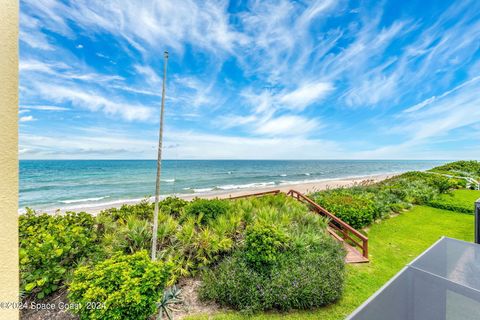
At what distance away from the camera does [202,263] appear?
490cm

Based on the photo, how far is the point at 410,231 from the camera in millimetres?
A: 8820

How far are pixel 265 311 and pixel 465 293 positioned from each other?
11.7 feet

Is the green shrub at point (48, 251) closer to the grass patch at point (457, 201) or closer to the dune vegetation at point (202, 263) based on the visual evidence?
the dune vegetation at point (202, 263)

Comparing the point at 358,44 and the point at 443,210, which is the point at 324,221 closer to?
the point at 443,210

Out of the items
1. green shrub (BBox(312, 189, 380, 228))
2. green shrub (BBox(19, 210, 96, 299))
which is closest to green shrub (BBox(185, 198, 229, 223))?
green shrub (BBox(19, 210, 96, 299))

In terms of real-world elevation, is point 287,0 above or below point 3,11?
above

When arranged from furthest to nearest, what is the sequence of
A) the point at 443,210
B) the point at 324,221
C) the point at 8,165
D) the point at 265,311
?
the point at 443,210, the point at 324,221, the point at 265,311, the point at 8,165

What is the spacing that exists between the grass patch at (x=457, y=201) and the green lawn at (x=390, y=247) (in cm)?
54

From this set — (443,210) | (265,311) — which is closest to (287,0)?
(265,311)

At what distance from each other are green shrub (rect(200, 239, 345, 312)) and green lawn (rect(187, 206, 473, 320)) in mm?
206

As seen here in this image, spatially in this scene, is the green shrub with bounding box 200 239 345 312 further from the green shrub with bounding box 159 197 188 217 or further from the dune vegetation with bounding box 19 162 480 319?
the green shrub with bounding box 159 197 188 217

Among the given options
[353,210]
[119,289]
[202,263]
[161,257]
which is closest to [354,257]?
[353,210]

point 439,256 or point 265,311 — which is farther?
point 265,311

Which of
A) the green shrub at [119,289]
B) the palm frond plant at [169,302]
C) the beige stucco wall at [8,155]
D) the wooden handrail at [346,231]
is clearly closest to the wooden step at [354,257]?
the wooden handrail at [346,231]
